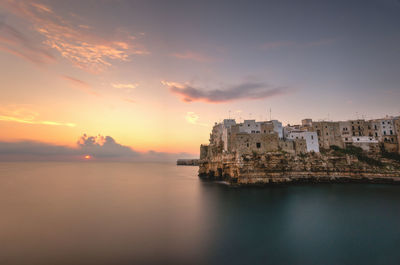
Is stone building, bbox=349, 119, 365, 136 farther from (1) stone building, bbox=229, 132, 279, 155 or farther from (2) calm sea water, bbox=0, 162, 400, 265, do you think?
(2) calm sea water, bbox=0, 162, 400, 265

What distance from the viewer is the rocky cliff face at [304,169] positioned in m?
34.5

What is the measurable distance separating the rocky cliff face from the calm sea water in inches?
317

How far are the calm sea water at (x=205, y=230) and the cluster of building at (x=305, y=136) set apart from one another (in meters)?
12.8

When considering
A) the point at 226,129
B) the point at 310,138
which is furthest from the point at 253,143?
the point at 310,138

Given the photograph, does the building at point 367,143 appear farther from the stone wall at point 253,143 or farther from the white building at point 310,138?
the stone wall at point 253,143

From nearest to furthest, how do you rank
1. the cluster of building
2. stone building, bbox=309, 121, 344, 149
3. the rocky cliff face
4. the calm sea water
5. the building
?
the calm sea water → the rocky cliff face → the cluster of building → the building → stone building, bbox=309, 121, 344, 149

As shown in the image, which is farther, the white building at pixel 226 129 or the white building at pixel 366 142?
the white building at pixel 366 142

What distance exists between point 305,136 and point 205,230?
3508 centimetres

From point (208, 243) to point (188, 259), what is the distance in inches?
98.6

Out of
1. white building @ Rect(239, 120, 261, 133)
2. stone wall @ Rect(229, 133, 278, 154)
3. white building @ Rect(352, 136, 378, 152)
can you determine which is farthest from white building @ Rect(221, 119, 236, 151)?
white building @ Rect(352, 136, 378, 152)

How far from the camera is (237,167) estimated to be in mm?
35062

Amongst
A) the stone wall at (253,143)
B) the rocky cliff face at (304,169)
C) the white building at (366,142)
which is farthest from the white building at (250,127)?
the white building at (366,142)

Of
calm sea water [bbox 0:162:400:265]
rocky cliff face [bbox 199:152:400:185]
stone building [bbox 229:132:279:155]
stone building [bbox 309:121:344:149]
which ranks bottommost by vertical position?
calm sea water [bbox 0:162:400:265]

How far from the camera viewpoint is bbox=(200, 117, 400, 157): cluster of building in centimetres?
3716
